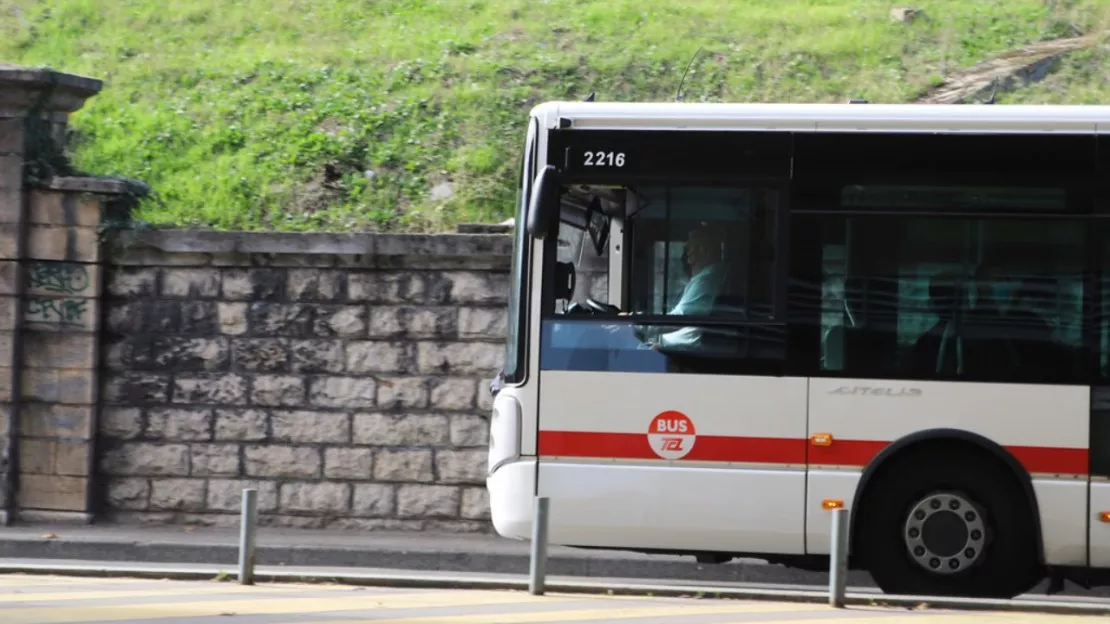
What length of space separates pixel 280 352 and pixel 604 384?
4400mm

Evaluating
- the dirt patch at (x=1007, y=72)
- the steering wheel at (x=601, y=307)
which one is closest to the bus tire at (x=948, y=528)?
the steering wheel at (x=601, y=307)

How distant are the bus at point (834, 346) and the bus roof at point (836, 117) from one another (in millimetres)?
13

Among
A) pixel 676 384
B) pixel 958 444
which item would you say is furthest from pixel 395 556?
pixel 958 444

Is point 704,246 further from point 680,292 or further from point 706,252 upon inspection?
point 680,292

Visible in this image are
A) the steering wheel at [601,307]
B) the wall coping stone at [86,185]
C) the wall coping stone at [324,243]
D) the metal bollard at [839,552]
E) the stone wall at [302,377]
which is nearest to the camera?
the metal bollard at [839,552]

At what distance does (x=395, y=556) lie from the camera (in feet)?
36.7

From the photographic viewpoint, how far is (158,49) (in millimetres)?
20250

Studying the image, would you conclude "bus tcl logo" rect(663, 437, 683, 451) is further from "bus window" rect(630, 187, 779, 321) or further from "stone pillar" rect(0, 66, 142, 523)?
"stone pillar" rect(0, 66, 142, 523)

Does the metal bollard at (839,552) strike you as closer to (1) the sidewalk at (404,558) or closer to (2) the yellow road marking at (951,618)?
(2) the yellow road marking at (951,618)

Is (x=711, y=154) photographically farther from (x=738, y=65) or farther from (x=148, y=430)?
(x=738, y=65)

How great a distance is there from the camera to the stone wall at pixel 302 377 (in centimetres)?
1239

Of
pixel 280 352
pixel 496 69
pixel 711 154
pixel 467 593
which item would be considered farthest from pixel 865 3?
pixel 467 593

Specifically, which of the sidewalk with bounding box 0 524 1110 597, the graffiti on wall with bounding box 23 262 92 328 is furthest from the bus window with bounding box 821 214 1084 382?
the graffiti on wall with bounding box 23 262 92 328

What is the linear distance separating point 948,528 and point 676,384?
1.77m
